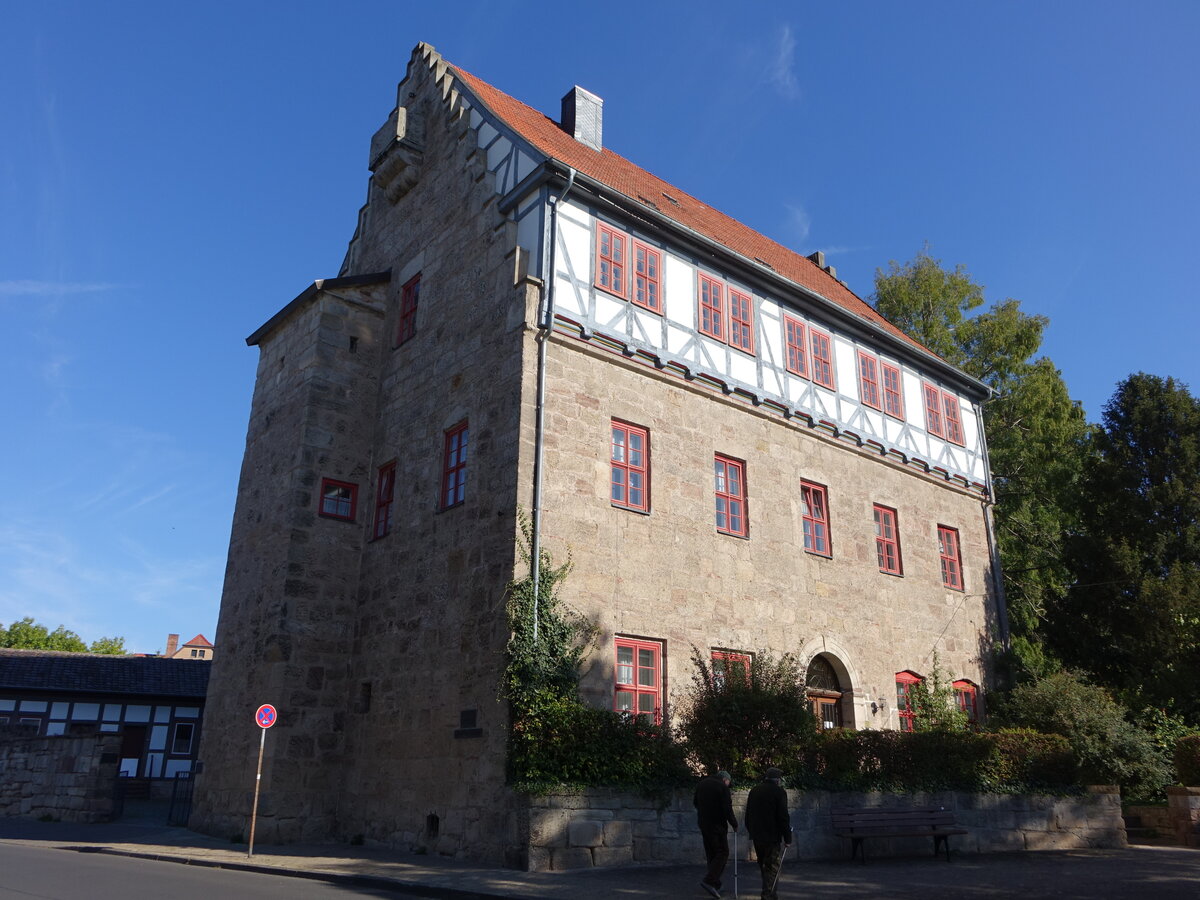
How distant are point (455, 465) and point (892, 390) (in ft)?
34.8

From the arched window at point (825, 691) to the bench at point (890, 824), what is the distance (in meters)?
3.78

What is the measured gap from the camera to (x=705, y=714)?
13.0 m

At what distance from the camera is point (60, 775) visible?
67.3 ft

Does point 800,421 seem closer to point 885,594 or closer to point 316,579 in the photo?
point 885,594

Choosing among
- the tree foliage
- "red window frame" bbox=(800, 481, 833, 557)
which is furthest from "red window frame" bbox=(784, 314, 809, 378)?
the tree foliage

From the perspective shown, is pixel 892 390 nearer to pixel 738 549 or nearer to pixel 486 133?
pixel 738 549

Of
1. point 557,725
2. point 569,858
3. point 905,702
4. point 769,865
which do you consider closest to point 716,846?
point 769,865

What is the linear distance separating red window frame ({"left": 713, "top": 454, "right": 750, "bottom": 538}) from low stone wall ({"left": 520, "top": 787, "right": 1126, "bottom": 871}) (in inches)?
190

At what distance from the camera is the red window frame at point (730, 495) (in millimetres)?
16391

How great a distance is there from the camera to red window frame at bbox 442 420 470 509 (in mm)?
15217

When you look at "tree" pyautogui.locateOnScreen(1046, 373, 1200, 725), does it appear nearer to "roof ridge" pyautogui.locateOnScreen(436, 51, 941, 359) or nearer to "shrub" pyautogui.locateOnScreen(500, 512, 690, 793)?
"roof ridge" pyautogui.locateOnScreen(436, 51, 941, 359)

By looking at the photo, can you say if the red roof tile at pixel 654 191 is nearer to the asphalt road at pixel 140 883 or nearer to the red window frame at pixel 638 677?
the red window frame at pixel 638 677

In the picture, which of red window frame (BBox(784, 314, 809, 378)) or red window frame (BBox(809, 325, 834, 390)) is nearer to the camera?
red window frame (BBox(784, 314, 809, 378))

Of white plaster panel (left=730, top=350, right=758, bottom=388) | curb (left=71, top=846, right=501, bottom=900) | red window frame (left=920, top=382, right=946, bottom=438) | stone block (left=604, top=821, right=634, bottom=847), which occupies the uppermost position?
red window frame (left=920, top=382, right=946, bottom=438)
